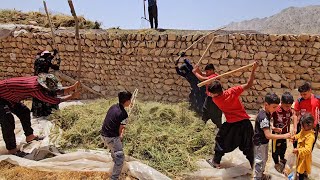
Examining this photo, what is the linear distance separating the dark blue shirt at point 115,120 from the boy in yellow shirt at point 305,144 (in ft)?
6.03

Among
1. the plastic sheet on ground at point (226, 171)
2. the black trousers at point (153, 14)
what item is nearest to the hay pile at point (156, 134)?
the plastic sheet on ground at point (226, 171)

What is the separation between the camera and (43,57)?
6.13 metres

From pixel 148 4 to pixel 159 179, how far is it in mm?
6291

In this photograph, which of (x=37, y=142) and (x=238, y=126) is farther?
(x=37, y=142)

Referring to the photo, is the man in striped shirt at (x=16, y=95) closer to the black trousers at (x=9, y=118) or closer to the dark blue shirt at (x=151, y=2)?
the black trousers at (x=9, y=118)

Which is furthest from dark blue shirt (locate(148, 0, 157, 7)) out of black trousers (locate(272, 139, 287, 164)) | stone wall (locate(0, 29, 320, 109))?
black trousers (locate(272, 139, 287, 164))

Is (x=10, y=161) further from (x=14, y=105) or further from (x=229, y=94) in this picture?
→ (x=229, y=94)

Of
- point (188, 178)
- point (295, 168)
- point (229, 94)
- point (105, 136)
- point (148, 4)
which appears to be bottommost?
point (188, 178)

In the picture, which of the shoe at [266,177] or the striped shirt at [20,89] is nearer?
the shoe at [266,177]

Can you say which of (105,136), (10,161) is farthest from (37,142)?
(105,136)

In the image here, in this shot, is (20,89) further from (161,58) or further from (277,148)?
(161,58)

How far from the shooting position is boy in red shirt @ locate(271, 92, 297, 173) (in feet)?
12.4

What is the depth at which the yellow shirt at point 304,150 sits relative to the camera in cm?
333

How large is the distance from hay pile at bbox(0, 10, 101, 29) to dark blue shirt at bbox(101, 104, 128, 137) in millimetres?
7125
